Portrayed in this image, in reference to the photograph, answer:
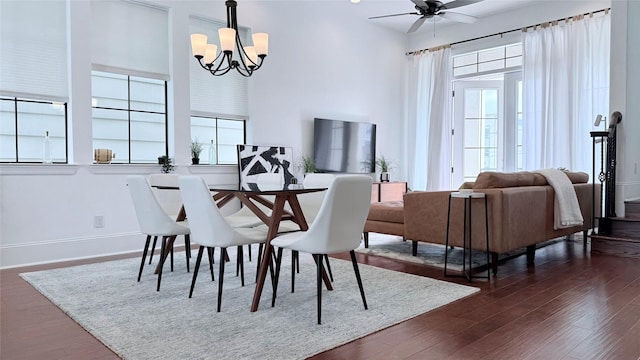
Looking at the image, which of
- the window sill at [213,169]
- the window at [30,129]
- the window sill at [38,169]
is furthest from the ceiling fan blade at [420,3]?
the window sill at [38,169]

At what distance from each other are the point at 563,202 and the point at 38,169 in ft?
17.0

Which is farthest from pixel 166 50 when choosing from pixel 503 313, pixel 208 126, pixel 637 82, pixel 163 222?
pixel 637 82

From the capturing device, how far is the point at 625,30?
5000mm

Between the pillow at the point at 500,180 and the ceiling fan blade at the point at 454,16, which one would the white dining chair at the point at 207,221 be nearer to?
the pillow at the point at 500,180

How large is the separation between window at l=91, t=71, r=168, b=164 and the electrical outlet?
66 cm

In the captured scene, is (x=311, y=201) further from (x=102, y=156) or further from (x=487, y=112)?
(x=487, y=112)

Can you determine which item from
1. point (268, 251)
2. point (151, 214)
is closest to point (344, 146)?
point (151, 214)

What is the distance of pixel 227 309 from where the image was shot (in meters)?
2.78

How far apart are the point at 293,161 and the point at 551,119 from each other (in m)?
3.80

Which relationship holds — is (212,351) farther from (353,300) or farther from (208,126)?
(208,126)

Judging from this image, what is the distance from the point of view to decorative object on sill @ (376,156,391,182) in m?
7.66

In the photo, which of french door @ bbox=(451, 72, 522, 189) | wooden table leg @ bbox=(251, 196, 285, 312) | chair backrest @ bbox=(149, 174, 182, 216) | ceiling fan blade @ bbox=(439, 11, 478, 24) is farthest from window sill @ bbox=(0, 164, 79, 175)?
french door @ bbox=(451, 72, 522, 189)

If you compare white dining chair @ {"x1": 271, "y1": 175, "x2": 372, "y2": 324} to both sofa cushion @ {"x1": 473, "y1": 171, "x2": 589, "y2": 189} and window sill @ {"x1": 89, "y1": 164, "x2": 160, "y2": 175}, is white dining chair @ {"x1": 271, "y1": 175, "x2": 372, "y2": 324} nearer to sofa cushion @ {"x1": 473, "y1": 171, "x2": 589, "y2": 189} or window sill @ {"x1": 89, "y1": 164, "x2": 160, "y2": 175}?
sofa cushion @ {"x1": 473, "y1": 171, "x2": 589, "y2": 189}

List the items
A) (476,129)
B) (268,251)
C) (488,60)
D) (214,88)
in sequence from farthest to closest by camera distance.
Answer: (476,129) → (488,60) → (214,88) → (268,251)
